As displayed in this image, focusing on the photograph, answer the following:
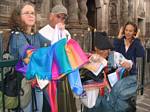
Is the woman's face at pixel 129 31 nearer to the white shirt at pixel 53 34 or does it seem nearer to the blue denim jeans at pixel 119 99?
the blue denim jeans at pixel 119 99

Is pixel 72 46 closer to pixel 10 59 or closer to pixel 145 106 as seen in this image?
pixel 10 59

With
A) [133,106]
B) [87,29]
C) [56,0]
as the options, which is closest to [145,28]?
[87,29]

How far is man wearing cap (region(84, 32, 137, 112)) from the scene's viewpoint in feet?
12.4

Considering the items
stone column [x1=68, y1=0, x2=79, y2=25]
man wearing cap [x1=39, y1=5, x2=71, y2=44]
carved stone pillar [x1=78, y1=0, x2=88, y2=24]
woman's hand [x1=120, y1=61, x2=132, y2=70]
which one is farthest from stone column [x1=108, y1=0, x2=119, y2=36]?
man wearing cap [x1=39, y1=5, x2=71, y2=44]

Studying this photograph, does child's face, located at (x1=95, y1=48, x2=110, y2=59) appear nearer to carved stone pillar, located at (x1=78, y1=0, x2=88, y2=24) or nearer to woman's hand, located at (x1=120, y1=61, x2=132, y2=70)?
woman's hand, located at (x1=120, y1=61, x2=132, y2=70)

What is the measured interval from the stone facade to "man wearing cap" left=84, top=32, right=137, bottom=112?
6.45 meters

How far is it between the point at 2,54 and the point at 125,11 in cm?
1676

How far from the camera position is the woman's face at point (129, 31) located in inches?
186

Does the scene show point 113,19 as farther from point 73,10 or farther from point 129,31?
point 129,31

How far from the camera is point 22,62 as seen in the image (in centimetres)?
358

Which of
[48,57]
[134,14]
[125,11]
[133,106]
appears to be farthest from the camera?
[134,14]

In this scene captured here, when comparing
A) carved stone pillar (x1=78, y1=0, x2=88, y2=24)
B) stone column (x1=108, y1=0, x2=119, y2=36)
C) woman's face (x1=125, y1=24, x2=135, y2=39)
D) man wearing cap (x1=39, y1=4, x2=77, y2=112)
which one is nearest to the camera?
man wearing cap (x1=39, y1=4, x2=77, y2=112)

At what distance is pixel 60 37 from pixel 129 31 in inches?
57.9

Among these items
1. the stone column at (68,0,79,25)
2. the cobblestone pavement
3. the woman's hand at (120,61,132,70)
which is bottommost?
the cobblestone pavement
